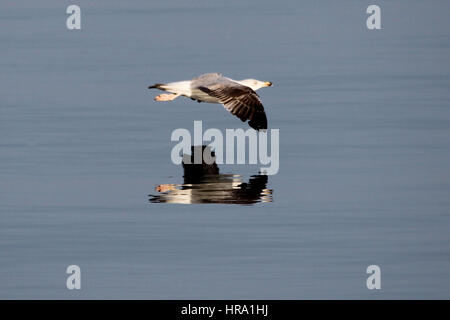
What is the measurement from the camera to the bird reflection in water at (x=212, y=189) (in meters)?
15.8

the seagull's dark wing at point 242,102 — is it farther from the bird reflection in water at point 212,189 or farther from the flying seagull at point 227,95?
the bird reflection in water at point 212,189

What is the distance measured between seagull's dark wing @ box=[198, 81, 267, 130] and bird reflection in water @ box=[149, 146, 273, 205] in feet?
3.24

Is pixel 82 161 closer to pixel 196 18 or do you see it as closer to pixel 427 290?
pixel 427 290

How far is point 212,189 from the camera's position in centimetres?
1625

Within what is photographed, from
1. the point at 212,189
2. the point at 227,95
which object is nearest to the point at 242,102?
the point at 227,95

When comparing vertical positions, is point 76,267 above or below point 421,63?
below

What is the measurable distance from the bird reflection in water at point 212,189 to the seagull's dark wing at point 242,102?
Result: 99cm

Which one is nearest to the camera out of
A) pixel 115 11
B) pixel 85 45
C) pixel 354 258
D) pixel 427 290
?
pixel 427 290

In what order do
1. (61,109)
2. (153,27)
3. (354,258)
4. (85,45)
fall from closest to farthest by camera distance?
(354,258)
(61,109)
(85,45)
(153,27)

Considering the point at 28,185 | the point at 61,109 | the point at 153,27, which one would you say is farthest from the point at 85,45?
the point at 28,185

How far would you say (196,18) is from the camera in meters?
29.0

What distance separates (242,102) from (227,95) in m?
0.34

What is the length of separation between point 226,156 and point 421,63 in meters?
7.85

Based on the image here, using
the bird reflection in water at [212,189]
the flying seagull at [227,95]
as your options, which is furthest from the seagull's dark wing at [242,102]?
the bird reflection in water at [212,189]
